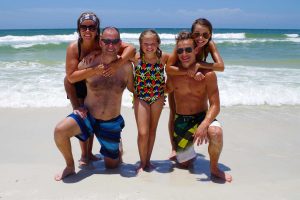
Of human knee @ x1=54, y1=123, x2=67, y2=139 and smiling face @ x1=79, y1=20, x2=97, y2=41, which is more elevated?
smiling face @ x1=79, y1=20, x2=97, y2=41

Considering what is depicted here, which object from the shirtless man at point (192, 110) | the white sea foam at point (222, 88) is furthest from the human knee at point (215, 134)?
the white sea foam at point (222, 88)

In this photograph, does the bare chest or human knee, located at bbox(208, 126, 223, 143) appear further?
the bare chest

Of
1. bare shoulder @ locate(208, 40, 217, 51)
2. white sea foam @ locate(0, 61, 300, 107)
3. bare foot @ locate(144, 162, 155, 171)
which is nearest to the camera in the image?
bare foot @ locate(144, 162, 155, 171)

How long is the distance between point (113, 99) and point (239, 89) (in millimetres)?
4937

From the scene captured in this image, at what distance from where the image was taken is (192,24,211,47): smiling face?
3.88m

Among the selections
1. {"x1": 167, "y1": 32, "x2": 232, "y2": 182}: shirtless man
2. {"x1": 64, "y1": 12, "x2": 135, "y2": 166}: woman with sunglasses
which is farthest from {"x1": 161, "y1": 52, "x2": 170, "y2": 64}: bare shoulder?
{"x1": 64, "y1": 12, "x2": 135, "y2": 166}: woman with sunglasses

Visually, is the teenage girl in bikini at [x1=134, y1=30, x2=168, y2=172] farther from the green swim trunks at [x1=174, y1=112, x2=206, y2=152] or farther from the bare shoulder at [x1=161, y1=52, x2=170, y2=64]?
the green swim trunks at [x1=174, y1=112, x2=206, y2=152]

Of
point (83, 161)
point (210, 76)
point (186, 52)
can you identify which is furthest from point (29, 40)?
point (210, 76)

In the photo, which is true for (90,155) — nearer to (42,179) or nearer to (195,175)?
(42,179)

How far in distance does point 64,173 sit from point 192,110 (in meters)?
1.59

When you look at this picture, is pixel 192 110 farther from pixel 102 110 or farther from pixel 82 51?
pixel 82 51

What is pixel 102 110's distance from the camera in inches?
148

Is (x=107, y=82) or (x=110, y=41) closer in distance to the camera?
(x=110, y=41)

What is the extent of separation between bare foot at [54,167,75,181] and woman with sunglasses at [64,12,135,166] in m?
0.61
